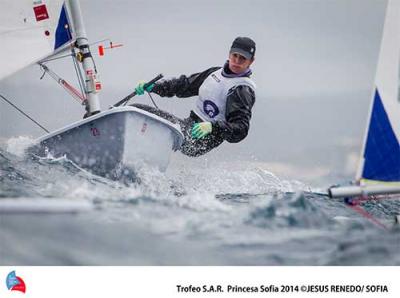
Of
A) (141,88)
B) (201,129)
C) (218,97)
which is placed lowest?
(201,129)

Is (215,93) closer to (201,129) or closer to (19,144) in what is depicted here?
(201,129)

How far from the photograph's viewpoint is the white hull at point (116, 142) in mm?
3189

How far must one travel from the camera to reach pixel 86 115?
3480 mm

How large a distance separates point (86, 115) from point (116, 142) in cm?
37

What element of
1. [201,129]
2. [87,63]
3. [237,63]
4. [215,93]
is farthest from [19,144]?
[237,63]

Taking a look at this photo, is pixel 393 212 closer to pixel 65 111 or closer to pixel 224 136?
pixel 224 136

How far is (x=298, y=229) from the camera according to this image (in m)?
3.10

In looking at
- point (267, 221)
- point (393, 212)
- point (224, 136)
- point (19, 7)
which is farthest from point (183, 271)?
point (19, 7)

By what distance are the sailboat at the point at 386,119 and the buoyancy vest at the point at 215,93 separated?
67 cm

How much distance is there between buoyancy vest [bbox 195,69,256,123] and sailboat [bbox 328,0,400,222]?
0.67m

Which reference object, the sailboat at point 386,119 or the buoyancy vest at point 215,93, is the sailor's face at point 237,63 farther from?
the sailboat at point 386,119

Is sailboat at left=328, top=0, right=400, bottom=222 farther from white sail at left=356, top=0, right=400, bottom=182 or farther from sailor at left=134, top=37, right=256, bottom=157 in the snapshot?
sailor at left=134, top=37, right=256, bottom=157

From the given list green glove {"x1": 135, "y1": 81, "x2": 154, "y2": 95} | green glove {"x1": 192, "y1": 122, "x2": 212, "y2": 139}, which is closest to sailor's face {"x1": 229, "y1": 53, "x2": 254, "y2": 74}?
green glove {"x1": 192, "y1": 122, "x2": 212, "y2": 139}

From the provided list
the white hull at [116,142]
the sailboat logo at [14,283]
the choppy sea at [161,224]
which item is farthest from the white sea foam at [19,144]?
the sailboat logo at [14,283]
